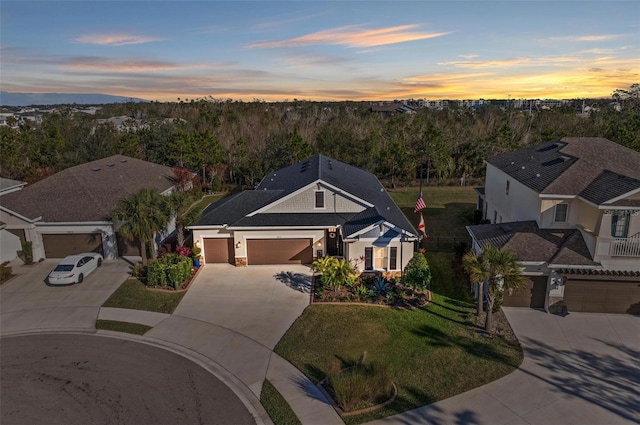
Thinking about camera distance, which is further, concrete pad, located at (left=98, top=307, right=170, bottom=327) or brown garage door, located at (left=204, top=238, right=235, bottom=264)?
brown garage door, located at (left=204, top=238, right=235, bottom=264)

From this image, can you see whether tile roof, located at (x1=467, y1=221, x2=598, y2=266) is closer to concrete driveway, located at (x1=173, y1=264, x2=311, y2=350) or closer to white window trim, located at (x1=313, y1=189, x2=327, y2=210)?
white window trim, located at (x1=313, y1=189, x2=327, y2=210)

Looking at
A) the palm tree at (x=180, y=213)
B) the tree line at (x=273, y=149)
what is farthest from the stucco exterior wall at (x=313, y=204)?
the tree line at (x=273, y=149)

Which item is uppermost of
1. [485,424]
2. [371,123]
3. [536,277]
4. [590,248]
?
[371,123]

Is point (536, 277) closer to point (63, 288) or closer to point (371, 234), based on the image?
point (371, 234)

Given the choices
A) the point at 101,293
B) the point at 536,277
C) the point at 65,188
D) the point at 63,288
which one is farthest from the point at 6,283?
the point at 536,277

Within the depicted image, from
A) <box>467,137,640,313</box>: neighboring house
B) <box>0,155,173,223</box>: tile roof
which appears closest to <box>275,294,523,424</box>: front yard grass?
<box>467,137,640,313</box>: neighboring house

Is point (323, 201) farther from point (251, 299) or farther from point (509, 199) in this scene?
point (509, 199)
